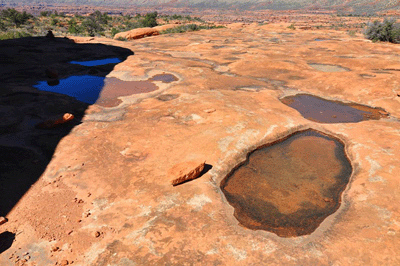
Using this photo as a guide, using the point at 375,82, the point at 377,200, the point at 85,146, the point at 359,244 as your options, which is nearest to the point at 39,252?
the point at 85,146

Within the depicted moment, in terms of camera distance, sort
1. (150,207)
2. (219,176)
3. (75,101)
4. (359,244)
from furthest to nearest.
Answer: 1. (75,101)
2. (219,176)
3. (150,207)
4. (359,244)

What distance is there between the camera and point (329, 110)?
12.9 metres

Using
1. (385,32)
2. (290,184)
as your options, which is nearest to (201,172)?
(290,184)

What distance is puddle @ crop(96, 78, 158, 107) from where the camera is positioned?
13488 millimetres

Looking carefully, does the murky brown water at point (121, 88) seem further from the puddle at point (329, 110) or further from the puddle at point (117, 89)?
the puddle at point (329, 110)

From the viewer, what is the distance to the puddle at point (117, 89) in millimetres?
13488

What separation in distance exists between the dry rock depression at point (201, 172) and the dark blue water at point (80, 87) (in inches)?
4.9

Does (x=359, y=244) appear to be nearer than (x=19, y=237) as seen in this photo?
Yes

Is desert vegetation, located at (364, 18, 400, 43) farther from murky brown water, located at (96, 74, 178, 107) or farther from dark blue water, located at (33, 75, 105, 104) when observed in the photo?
dark blue water, located at (33, 75, 105, 104)

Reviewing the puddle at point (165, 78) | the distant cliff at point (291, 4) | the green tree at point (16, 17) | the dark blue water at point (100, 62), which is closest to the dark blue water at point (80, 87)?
the puddle at point (165, 78)

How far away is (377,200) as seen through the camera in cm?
648

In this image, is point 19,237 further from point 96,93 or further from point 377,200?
point 96,93

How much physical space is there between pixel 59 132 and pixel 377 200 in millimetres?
10932

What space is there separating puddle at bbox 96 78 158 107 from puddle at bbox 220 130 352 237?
838 cm
